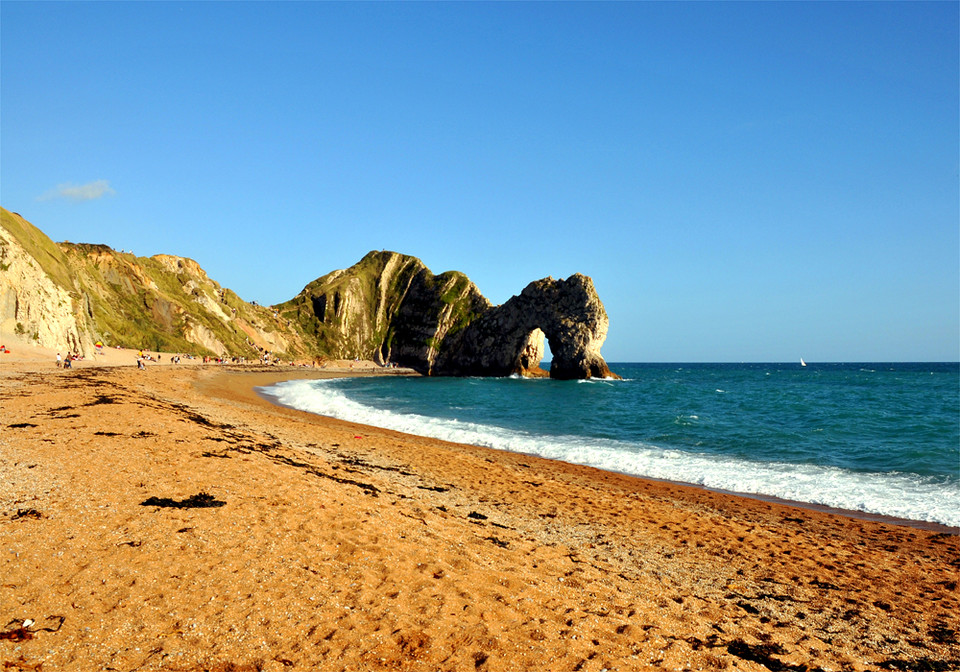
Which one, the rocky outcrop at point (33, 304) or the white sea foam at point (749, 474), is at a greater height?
the rocky outcrop at point (33, 304)

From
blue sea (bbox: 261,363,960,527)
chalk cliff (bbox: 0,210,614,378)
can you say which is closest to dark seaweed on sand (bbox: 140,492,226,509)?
blue sea (bbox: 261,363,960,527)

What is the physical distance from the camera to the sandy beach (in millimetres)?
5418

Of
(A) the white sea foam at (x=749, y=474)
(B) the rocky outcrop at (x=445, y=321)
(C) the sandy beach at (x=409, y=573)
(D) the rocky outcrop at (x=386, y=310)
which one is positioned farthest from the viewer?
(D) the rocky outcrop at (x=386, y=310)

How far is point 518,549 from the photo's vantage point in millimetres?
9219

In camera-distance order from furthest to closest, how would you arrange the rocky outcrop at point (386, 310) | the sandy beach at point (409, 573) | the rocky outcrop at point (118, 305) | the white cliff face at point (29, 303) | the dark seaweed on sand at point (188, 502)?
the rocky outcrop at point (386, 310), the rocky outcrop at point (118, 305), the white cliff face at point (29, 303), the dark seaweed on sand at point (188, 502), the sandy beach at point (409, 573)

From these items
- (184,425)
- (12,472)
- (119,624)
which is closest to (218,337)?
(184,425)

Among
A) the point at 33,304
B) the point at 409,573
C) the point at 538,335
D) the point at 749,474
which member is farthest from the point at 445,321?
the point at 409,573

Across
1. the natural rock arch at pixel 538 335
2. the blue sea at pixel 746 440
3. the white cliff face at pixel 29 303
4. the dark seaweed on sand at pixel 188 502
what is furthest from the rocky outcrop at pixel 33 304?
the natural rock arch at pixel 538 335

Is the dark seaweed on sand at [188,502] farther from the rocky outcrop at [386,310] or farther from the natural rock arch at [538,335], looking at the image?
the rocky outcrop at [386,310]

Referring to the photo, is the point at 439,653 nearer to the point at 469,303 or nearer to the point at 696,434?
the point at 696,434

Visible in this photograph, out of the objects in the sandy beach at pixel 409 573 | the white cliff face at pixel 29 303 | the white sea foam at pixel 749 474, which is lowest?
the white sea foam at pixel 749 474

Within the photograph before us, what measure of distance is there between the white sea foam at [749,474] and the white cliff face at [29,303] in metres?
46.0

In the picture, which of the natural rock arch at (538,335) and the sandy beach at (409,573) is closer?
the sandy beach at (409,573)

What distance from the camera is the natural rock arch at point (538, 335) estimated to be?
300ft
